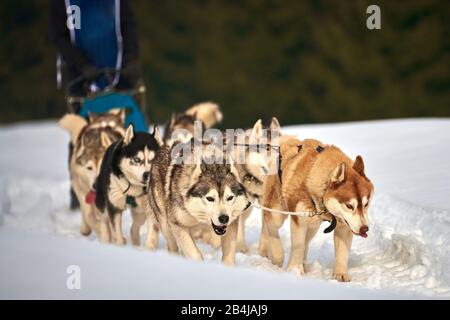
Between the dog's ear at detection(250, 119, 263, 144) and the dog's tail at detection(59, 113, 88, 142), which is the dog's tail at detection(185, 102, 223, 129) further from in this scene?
the dog's ear at detection(250, 119, 263, 144)

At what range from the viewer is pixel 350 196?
600 centimetres

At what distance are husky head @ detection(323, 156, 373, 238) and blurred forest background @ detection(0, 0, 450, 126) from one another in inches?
331

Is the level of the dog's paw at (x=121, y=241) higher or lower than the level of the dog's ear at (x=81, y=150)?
lower

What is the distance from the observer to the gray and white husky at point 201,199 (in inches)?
244

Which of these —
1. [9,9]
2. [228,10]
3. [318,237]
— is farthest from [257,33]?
[318,237]

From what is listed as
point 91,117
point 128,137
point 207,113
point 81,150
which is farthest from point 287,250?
point 91,117

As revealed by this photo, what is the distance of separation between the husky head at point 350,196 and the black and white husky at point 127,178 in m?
1.57

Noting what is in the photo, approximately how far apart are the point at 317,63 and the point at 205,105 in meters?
6.76

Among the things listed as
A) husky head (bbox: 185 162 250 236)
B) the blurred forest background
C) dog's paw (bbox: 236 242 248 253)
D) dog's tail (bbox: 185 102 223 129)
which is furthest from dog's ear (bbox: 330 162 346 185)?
the blurred forest background

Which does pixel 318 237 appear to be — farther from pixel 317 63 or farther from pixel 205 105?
pixel 317 63

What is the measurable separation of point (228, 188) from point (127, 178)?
134cm

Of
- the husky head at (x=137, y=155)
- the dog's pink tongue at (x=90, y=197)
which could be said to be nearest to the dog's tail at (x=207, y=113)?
the dog's pink tongue at (x=90, y=197)

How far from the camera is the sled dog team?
617 cm

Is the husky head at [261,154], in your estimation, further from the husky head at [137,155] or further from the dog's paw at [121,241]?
the dog's paw at [121,241]
